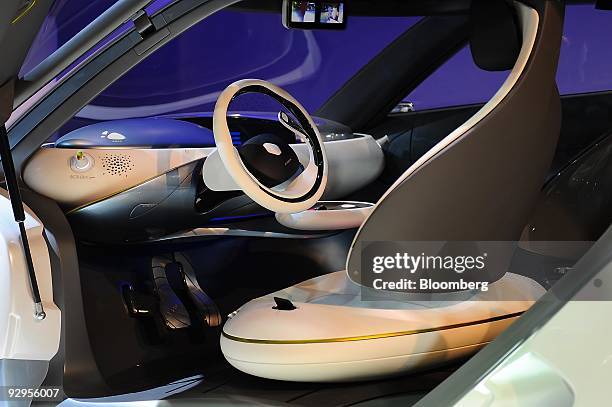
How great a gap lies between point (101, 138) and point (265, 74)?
89.6 inches

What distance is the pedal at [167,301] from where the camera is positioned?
2.13 m

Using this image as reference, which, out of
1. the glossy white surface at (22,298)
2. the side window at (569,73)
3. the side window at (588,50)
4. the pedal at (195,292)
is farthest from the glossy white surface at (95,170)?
the side window at (588,50)

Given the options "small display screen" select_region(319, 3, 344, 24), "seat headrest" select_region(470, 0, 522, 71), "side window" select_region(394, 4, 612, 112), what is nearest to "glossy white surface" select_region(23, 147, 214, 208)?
"small display screen" select_region(319, 3, 344, 24)

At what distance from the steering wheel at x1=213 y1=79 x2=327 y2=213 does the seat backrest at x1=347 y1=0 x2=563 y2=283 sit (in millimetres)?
296

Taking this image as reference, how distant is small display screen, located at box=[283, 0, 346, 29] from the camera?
83.4 inches

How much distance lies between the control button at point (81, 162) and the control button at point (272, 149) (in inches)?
18.3

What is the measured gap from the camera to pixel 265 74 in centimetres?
412

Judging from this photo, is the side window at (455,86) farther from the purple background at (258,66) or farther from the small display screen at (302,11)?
the small display screen at (302,11)

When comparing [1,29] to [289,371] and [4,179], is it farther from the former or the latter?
[289,371]

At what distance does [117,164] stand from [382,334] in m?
0.88

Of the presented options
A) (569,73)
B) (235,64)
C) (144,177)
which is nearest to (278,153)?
(144,177)

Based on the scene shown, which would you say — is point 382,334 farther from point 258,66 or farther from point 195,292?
point 258,66

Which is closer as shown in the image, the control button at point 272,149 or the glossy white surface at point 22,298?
the glossy white surface at point 22,298

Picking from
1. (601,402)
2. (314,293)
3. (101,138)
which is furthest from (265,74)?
(601,402)
